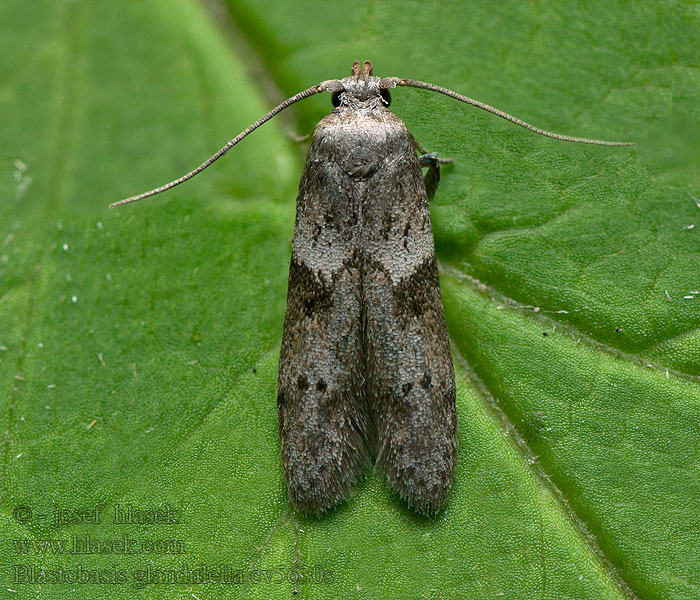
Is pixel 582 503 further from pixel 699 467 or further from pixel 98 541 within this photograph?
pixel 98 541

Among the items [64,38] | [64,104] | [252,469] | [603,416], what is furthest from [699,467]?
[64,38]

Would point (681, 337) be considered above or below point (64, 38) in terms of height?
below

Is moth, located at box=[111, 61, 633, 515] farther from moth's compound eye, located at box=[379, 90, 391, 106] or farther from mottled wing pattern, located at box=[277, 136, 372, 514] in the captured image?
moth's compound eye, located at box=[379, 90, 391, 106]

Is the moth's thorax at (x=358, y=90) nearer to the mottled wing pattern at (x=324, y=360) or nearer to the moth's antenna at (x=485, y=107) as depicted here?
the moth's antenna at (x=485, y=107)

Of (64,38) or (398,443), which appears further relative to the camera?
(64,38)

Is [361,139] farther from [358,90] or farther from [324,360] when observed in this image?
[324,360]

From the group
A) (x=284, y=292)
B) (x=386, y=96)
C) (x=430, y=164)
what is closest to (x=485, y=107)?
(x=430, y=164)

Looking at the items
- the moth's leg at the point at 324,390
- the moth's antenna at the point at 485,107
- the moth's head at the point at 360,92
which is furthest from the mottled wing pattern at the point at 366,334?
the moth's antenna at the point at 485,107

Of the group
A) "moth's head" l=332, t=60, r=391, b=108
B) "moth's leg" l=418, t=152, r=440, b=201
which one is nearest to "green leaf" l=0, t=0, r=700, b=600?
"moth's leg" l=418, t=152, r=440, b=201
